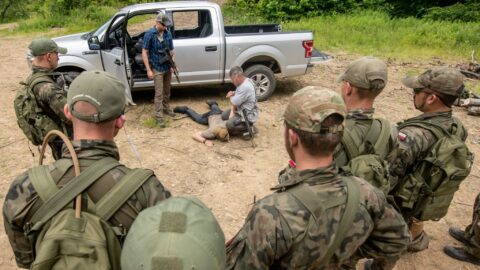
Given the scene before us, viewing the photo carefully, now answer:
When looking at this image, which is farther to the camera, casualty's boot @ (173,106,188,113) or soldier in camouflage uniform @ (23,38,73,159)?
casualty's boot @ (173,106,188,113)

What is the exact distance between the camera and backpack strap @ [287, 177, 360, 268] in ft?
5.56

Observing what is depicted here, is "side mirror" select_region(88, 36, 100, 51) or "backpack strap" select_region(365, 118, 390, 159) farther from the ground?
"backpack strap" select_region(365, 118, 390, 159)

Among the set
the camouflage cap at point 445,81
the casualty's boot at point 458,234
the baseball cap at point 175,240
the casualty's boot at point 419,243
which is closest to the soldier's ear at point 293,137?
the baseball cap at point 175,240

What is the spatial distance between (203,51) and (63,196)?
5733mm

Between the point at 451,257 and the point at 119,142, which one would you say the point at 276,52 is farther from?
the point at 451,257

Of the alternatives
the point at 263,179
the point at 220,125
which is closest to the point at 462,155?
the point at 263,179

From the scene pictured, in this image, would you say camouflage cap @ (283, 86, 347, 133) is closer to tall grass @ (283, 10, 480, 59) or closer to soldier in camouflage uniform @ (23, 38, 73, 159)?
soldier in camouflage uniform @ (23, 38, 73, 159)

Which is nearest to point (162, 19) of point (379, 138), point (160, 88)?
point (160, 88)

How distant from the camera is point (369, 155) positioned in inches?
96.7

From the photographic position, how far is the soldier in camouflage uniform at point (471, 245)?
3631 mm

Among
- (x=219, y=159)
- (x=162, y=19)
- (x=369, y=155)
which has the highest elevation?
(x=162, y=19)

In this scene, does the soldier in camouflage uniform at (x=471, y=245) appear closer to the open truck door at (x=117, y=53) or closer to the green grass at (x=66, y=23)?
the open truck door at (x=117, y=53)

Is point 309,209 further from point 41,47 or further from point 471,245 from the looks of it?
point 41,47

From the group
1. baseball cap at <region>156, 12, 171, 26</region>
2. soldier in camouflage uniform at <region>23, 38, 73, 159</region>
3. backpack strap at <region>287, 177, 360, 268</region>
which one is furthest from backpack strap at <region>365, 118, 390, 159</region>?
baseball cap at <region>156, 12, 171, 26</region>
